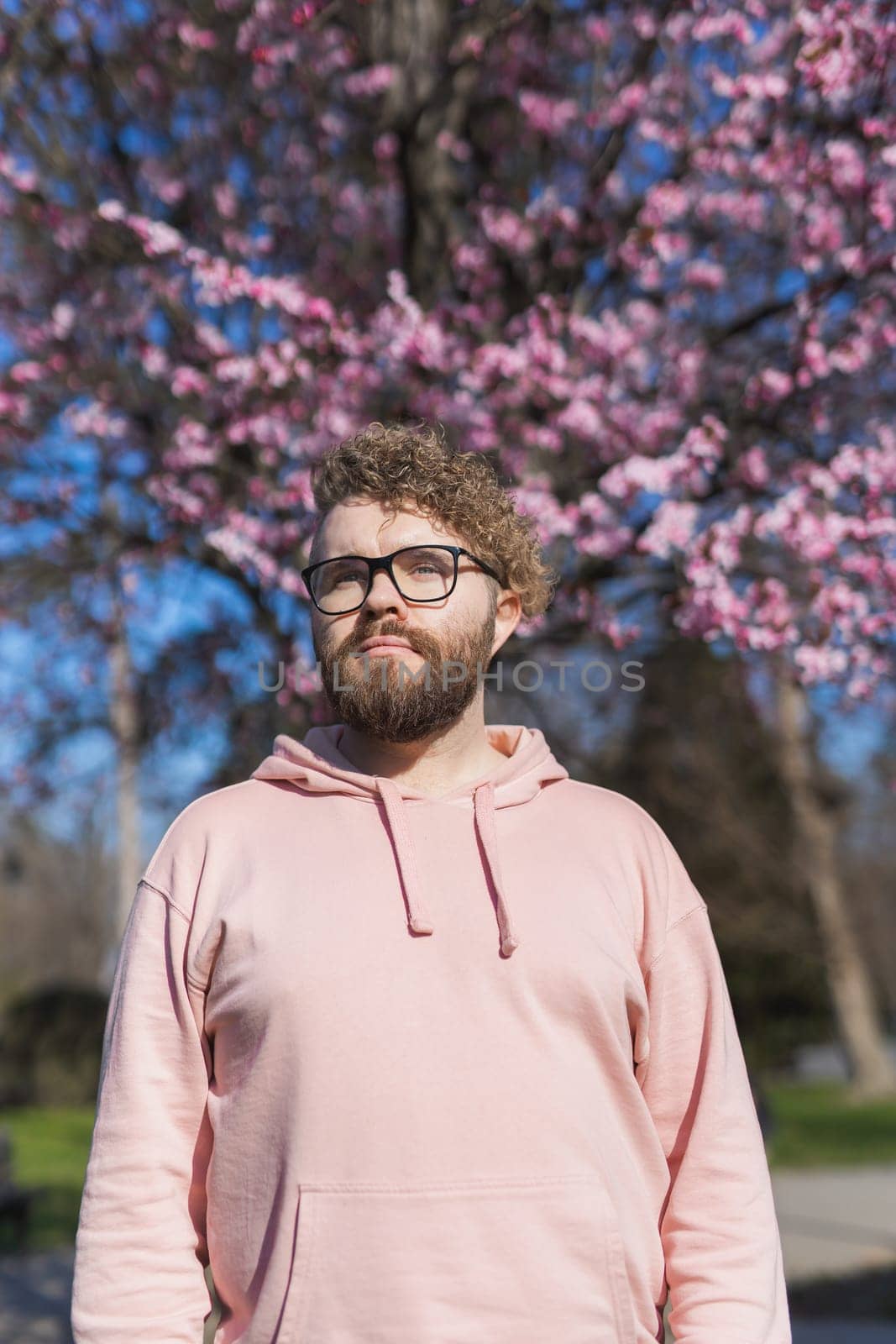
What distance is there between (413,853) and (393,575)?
0.44 metres

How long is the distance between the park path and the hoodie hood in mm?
4174

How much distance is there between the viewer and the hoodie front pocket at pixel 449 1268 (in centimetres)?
166

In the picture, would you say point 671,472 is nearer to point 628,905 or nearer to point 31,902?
point 628,905

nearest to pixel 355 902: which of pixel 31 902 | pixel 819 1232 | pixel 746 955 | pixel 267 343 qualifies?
pixel 267 343

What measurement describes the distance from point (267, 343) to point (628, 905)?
135 inches

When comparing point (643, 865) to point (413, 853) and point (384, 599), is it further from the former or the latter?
point (384, 599)

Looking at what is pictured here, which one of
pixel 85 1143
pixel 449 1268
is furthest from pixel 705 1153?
pixel 85 1143

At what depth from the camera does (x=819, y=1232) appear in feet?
26.1

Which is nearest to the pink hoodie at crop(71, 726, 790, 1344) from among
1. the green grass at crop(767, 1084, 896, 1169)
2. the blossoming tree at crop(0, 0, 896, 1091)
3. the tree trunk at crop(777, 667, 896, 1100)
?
the blossoming tree at crop(0, 0, 896, 1091)

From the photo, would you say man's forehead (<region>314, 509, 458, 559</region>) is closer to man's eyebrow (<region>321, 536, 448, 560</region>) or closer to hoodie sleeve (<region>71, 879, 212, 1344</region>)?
man's eyebrow (<region>321, 536, 448, 560</region>)

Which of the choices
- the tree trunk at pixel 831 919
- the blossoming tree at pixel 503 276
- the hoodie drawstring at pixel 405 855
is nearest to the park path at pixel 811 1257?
the blossoming tree at pixel 503 276

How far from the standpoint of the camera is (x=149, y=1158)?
1791 millimetres

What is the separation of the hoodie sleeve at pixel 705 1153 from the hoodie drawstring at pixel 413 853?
28 centimetres

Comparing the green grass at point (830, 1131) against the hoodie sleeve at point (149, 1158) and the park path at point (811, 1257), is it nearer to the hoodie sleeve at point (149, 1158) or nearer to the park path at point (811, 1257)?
the park path at point (811, 1257)
